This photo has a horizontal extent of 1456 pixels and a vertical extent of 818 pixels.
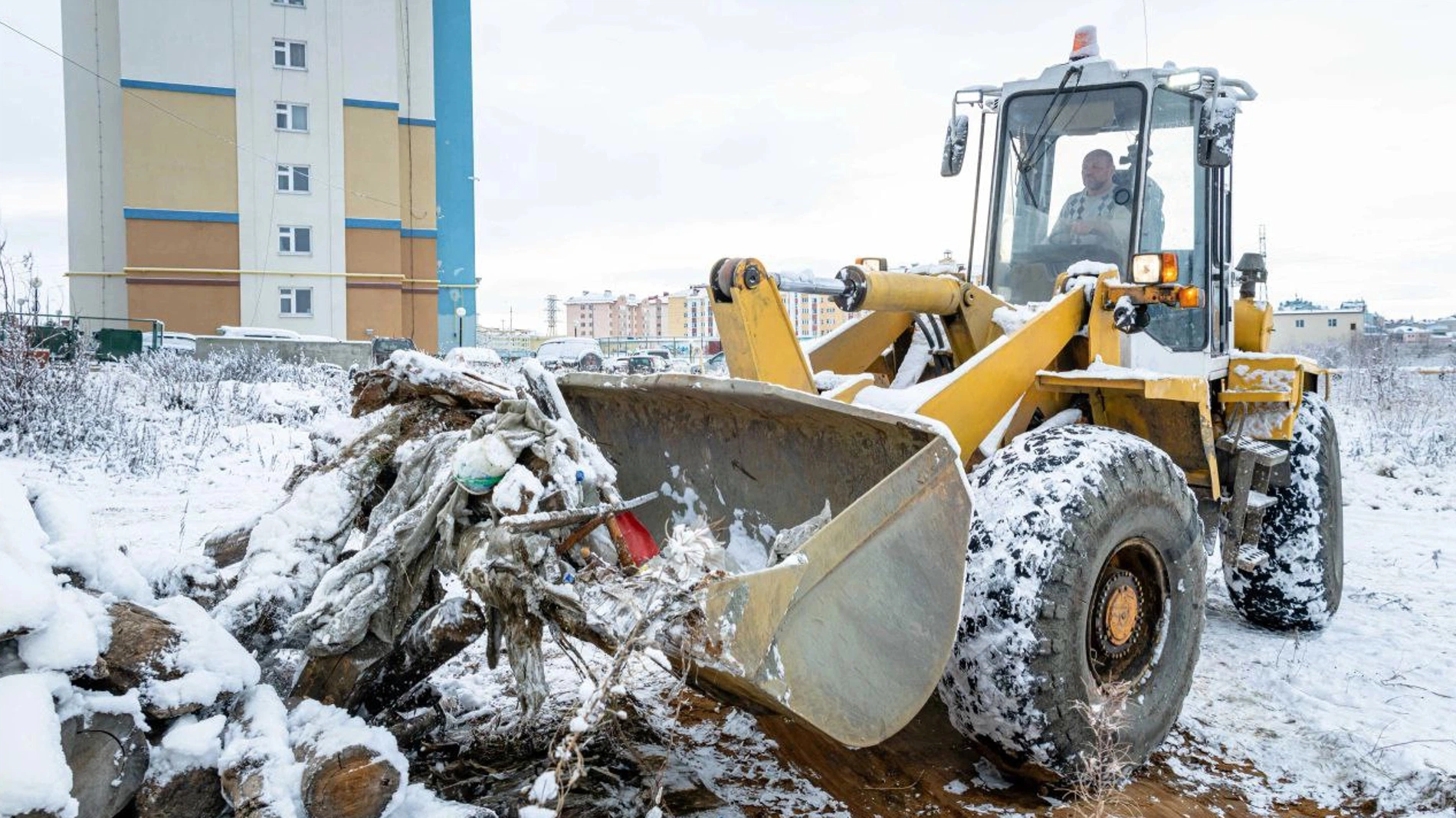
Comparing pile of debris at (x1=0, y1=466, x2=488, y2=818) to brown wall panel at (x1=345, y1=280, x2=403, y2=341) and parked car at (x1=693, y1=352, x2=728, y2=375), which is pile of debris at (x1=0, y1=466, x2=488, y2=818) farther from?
brown wall panel at (x1=345, y1=280, x2=403, y2=341)

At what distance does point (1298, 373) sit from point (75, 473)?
865cm

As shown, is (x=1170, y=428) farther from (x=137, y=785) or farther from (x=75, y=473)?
(x=75, y=473)

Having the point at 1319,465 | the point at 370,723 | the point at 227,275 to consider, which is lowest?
the point at 370,723

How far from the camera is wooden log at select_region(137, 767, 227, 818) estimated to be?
8.16ft

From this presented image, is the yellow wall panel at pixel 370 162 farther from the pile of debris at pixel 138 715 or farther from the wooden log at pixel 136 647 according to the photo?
the wooden log at pixel 136 647

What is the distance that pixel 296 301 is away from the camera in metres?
29.3

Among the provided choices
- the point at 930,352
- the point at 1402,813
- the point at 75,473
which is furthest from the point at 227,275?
the point at 1402,813

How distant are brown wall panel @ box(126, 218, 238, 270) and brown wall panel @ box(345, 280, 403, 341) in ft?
10.6

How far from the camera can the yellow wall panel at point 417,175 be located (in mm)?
31125

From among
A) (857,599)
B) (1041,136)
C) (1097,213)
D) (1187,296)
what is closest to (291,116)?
(1041,136)

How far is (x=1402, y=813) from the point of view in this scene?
3.38 meters

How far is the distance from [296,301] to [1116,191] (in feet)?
92.4

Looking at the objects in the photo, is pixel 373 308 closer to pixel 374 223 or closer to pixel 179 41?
pixel 374 223

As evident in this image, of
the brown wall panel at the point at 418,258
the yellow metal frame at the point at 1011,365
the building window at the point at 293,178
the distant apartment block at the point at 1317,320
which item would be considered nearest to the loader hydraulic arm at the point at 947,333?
the yellow metal frame at the point at 1011,365
